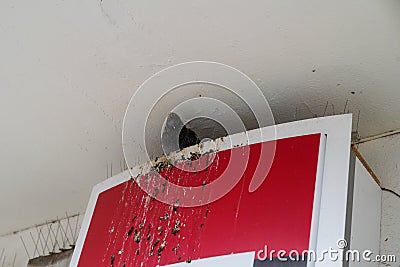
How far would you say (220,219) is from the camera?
135 centimetres

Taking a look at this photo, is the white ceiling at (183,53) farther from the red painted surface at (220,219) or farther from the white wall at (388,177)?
the red painted surface at (220,219)

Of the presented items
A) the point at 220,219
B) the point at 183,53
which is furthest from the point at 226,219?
the point at 183,53

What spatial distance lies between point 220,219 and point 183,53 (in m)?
0.38

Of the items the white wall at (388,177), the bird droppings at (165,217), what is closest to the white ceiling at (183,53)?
the white wall at (388,177)

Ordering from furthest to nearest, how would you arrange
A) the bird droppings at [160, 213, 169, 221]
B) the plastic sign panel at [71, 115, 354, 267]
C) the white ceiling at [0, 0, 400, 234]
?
the bird droppings at [160, 213, 169, 221] → the white ceiling at [0, 0, 400, 234] → the plastic sign panel at [71, 115, 354, 267]

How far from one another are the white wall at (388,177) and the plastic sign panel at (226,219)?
0.86 ft

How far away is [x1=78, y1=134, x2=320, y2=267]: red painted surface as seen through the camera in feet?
4.12

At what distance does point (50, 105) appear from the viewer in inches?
66.3

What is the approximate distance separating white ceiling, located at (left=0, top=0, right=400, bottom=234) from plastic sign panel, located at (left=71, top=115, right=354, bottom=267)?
166mm

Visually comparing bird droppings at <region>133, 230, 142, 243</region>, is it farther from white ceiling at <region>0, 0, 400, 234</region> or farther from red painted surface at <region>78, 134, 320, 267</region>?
white ceiling at <region>0, 0, 400, 234</region>

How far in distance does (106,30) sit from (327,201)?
1.95 feet

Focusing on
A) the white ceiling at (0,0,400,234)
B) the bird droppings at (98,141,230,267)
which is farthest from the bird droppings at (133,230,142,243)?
the white ceiling at (0,0,400,234)

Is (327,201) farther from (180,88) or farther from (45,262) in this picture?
(45,262)

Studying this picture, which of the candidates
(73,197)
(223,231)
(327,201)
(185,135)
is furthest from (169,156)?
(73,197)
